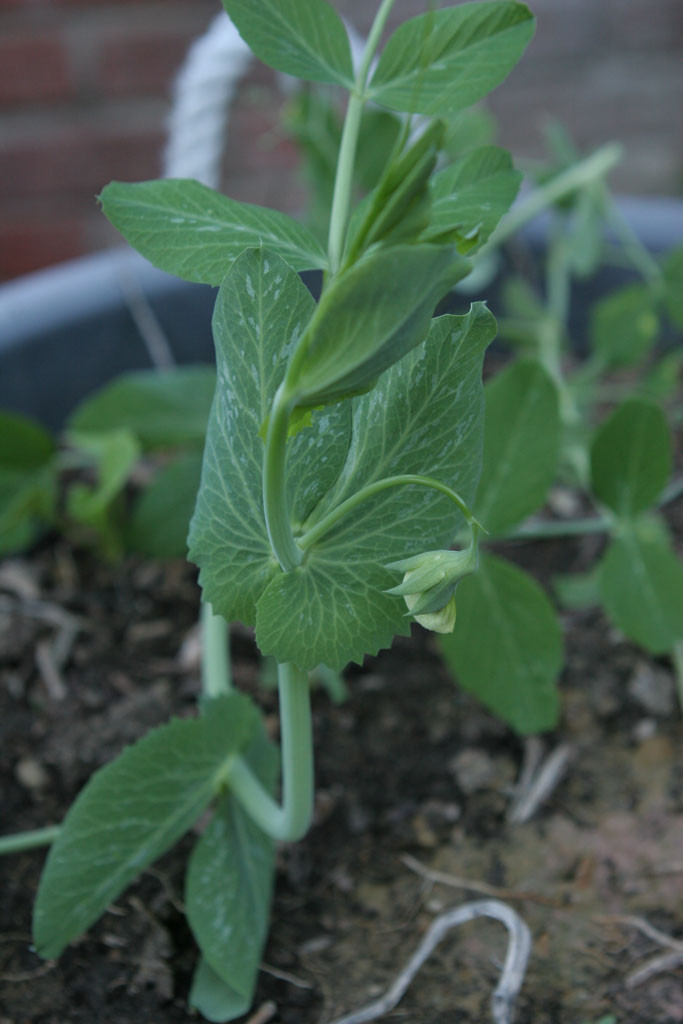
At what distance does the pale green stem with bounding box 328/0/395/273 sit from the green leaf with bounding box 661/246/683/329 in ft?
1.08

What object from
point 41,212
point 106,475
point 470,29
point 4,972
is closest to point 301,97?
point 106,475

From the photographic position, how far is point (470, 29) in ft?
0.82

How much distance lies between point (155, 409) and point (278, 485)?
0.30 meters

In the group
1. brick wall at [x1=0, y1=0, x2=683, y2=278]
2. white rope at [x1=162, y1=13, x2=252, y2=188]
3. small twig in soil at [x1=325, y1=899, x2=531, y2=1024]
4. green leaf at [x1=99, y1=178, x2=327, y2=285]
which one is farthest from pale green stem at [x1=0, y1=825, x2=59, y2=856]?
brick wall at [x1=0, y1=0, x2=683, y2=278]

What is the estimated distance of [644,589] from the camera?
1.35 feet

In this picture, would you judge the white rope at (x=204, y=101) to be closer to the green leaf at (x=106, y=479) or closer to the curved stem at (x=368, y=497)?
the green leaf at (x=106, y=479)

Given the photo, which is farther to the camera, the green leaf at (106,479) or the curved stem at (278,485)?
the green leaf at (106,479)

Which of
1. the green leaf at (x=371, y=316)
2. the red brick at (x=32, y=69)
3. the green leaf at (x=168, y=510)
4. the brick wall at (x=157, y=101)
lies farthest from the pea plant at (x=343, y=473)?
the red brick at (x=32, y=69)

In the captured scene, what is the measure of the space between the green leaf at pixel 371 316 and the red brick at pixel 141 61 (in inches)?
39.5

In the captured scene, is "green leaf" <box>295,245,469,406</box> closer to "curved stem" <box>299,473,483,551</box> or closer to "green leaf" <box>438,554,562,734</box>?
"curved stem" <box>299,473,483,551</box>

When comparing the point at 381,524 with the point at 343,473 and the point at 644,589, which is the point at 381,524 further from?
the point at 644,589

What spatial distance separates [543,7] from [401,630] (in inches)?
43.3

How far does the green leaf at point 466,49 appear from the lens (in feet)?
0.81

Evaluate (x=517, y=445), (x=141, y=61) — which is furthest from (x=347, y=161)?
(x=141, y=61)
